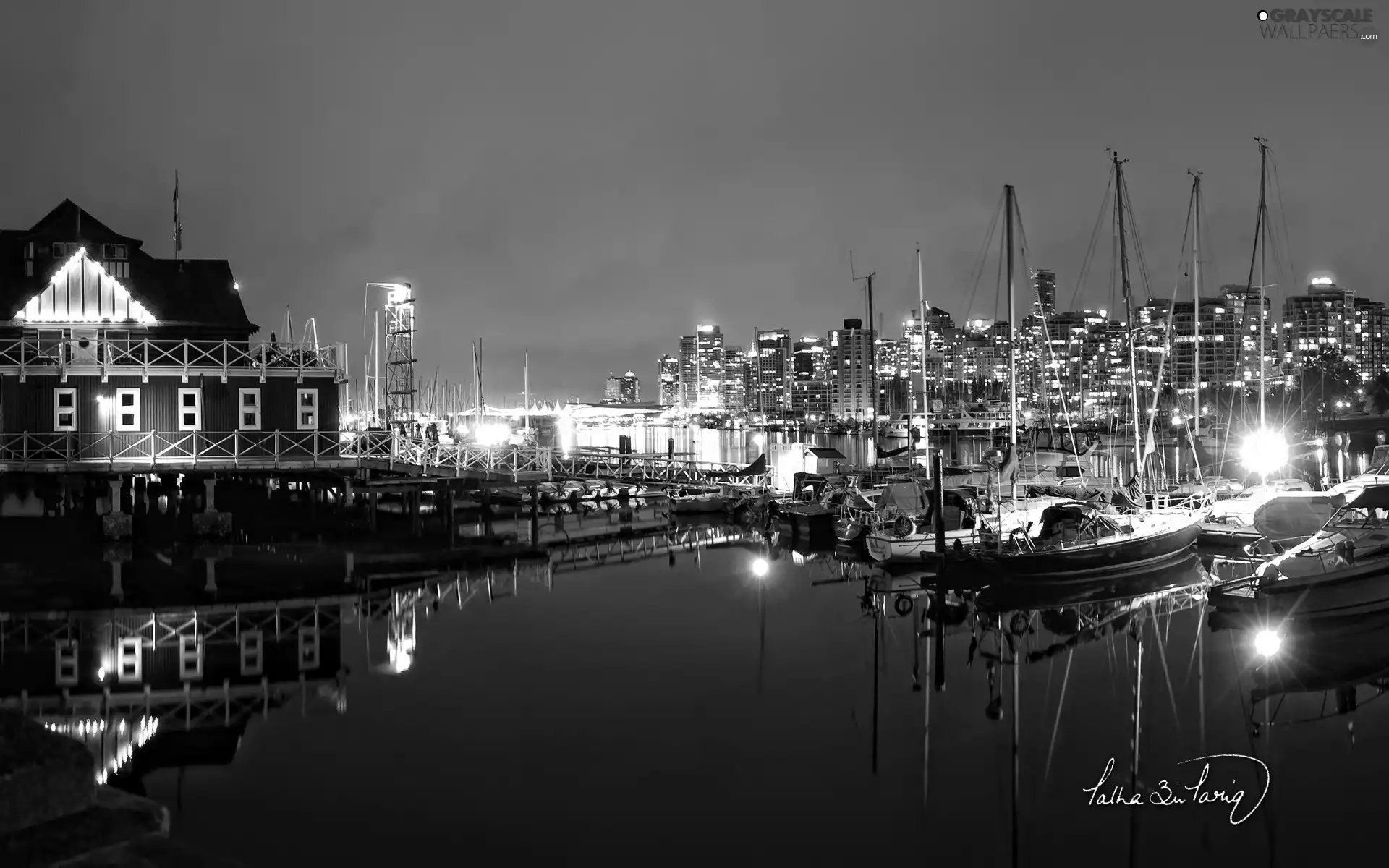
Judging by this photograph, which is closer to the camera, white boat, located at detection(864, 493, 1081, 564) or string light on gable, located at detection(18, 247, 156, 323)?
white boat, located at detection(864, 493, 1081, 564)

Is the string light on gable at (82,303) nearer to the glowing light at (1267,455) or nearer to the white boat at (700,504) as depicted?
the white boat at (700,504)

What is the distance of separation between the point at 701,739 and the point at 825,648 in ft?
26.9

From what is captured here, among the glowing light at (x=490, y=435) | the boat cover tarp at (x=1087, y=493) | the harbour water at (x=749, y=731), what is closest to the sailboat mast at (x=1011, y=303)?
the boat cover tarp at (x=1087, y=493)

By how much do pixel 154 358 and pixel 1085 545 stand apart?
3828cm

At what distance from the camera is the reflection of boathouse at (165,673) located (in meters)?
18.1

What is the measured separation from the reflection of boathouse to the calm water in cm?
66

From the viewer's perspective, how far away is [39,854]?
7.77m

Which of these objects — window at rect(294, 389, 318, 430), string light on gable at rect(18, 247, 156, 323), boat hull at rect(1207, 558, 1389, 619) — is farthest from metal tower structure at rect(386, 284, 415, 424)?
boat hull at rect(1207, 558, 1389, 619)

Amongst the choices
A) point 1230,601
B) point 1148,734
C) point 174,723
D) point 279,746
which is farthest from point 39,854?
point 1230,601

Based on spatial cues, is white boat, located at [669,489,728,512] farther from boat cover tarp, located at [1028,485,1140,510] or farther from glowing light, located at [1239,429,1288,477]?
glowing light, located at [1239,429,1288,477]

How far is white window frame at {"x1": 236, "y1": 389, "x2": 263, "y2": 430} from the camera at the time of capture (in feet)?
132

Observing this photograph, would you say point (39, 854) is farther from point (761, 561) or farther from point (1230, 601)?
point (761, 561)

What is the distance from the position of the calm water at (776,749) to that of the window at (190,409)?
1685 centimetres
